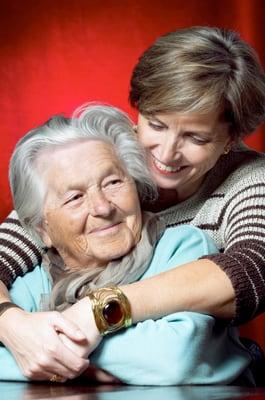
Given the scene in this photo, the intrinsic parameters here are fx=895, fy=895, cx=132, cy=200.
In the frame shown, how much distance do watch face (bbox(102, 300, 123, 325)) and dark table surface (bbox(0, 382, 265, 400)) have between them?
0.37 ft

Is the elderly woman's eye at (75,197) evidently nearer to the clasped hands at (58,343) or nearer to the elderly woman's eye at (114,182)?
the elderly woman's eye at (114,182)

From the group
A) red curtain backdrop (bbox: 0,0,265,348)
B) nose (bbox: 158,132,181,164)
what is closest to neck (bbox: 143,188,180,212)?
nose (bbox: 158,132,181,164)

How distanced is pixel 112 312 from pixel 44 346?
13cm

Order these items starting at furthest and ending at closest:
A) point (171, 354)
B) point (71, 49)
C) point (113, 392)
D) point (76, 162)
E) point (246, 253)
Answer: point (71, 49)
point (76, 162)
point (246, 253)
point (171, 354)
point (113, 392)

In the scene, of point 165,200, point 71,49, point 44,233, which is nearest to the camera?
point 44,233

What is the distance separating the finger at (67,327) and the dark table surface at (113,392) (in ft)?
0.29

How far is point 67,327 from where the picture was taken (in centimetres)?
152

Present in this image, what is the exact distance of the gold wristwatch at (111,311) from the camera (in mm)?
1535

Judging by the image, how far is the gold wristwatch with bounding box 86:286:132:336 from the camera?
1.54 meters

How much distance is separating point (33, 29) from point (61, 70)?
6.6 inches

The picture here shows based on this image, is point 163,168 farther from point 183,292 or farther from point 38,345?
point 38,345

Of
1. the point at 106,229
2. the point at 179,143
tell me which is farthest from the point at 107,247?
the point at 179,143

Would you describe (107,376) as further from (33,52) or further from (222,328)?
(33,52)

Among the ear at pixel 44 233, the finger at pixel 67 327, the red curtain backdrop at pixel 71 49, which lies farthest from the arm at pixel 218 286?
the red curtain backdrop at pixel 71 49
